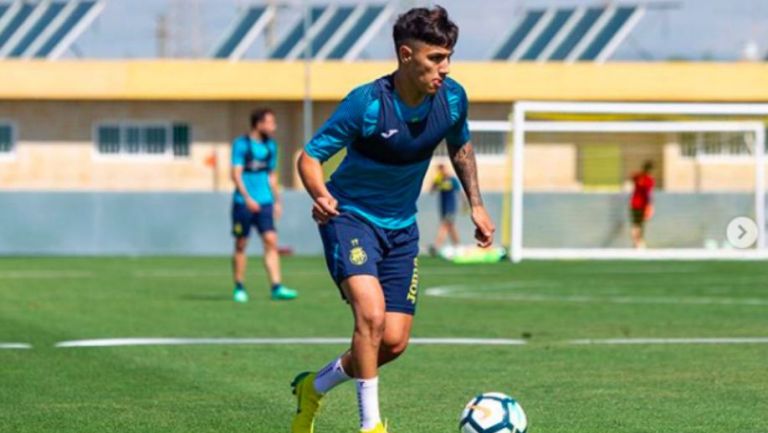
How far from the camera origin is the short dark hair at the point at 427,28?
27.6ft

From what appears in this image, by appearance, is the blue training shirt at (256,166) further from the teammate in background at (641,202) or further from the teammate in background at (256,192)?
the teammate in background at (641,202)

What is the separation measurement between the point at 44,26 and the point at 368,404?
1880 inches

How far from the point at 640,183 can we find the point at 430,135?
28262mm

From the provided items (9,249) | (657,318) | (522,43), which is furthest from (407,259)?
(522,43)

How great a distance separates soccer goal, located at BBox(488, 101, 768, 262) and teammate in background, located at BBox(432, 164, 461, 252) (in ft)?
4.57

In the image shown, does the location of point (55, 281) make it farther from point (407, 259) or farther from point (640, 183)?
point (407, 259)

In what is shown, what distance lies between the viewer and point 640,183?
3656 centimetres

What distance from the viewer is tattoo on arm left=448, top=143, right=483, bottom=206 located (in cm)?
923

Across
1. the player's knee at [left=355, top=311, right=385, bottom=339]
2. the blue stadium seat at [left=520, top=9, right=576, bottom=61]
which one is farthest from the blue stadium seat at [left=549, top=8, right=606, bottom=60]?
the player's knee at [left=355, top=311, right=385, bottom=339]

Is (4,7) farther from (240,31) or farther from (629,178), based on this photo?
(629,178)

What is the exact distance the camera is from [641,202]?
36656 mm

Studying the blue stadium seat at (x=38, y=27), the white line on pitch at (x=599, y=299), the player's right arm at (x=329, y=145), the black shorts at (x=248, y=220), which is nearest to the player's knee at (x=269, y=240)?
the black shorts at (x=248, y=220)

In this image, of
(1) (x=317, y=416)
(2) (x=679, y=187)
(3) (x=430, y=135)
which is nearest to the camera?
(3) (x=430, y=135)

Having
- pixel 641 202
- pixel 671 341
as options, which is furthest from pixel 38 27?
pixel 671 341
